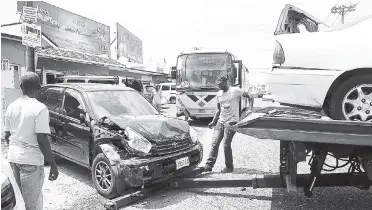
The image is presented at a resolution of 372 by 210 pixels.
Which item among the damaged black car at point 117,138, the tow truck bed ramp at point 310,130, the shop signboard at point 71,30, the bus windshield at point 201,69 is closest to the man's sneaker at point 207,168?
the damaged black car at point 117,138

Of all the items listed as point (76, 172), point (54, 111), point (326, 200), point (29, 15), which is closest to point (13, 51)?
point (29, 15)

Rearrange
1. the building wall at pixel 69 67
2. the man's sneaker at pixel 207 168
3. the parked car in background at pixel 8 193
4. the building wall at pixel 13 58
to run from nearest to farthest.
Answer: the parked car in background at pixel 8 193 < the man's sneaker at pixel 207 168 < the building wall at pixel 13 58 < the building wall at pixel 69 67

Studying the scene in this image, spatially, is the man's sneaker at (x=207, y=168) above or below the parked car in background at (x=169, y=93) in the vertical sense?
below

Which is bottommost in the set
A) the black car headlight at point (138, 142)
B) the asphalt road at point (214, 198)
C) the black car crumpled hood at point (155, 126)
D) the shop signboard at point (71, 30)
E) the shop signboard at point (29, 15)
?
the asphalt road at point (214, 198)

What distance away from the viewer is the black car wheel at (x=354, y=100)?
11.9 feet

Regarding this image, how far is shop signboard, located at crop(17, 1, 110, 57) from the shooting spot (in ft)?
65.7

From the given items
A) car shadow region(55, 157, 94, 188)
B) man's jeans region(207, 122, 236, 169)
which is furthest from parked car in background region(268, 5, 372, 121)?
car shadow region(55, 157, 94, 188)

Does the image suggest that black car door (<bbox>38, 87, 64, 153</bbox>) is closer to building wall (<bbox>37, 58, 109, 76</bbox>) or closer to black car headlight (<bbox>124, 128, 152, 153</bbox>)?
black car headlight (<bbox>124, 128, 152, 153</bbox>)

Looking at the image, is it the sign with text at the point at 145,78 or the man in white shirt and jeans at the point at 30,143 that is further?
the sign with text at the point at 145,78

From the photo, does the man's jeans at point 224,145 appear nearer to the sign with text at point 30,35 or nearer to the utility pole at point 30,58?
the sign with text at point 30,35

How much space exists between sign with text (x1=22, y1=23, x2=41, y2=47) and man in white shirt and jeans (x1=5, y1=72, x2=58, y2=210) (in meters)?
3.63

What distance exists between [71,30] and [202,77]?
45.6ft

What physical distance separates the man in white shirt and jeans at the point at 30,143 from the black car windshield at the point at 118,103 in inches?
77.2

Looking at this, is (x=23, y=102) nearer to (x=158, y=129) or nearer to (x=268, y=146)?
(x=158, y=129)
